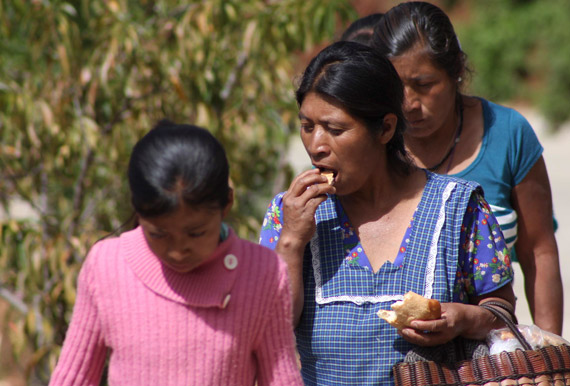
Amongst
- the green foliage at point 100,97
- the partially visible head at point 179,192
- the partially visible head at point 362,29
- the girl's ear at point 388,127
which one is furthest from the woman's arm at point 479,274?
the green foliage at point 100,97

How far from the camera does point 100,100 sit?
12.9ft

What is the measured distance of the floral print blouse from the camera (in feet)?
7.60

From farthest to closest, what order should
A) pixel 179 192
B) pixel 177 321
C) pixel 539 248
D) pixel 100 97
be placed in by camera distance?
1. pixel 100 97
2. pixel 539 248
3. pixel 177 321
4. pixel 179 192

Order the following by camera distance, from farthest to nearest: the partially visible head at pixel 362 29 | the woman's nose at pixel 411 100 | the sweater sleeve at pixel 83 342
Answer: the partially visible head at pixel 362 29 → the woman's nose at pixel 411 100 → the sweater sleeve at pixel 83 342

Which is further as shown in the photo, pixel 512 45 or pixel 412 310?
pixel 512 45

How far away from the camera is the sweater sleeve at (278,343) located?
1.89 m

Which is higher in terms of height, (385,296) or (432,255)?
(432,255)

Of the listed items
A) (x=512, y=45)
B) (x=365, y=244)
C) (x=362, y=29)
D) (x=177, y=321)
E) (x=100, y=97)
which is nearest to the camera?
(x=177, y=321)

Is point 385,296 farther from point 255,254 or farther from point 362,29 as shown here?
point 362,29

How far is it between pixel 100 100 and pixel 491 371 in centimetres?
244

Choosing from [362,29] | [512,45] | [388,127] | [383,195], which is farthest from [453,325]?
[512,45]

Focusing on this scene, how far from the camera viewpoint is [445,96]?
2.80m

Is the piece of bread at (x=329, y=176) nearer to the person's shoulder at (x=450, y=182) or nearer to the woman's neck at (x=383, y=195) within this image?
the woman's neck at (x=383, y=195)

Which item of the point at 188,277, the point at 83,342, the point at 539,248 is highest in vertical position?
the point at 539,248
